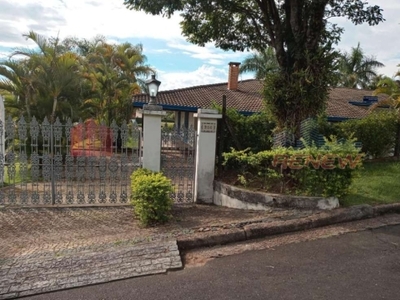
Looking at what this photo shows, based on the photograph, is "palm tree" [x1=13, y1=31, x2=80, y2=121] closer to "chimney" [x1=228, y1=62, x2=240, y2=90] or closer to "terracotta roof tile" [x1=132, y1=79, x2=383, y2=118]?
"terracotta roof tile" [x1=132, y1=79, x2=383, y2=118]

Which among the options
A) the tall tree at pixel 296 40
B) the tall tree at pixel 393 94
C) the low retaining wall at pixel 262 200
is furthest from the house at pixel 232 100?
the low retaining wall at pixel 262 200

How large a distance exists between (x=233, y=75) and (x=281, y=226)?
16.2 metres

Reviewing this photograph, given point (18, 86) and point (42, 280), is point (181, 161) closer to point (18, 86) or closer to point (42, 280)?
point (42, 280)

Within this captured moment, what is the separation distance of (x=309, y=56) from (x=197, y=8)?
3221 millimetres

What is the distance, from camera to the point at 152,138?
6648mm

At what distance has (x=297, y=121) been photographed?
7820mm

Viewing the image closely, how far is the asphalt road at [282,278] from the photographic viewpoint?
3.24 metres

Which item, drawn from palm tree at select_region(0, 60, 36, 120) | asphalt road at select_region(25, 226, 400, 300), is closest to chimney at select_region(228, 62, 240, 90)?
palm tree at select_region(0, 60, 36, 120)

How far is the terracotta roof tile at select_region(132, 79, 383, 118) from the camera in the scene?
16859 millimetres

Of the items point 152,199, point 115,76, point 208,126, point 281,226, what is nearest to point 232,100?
point 115,76

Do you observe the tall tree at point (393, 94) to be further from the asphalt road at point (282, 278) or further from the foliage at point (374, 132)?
the asphalt road at point (282, 278)

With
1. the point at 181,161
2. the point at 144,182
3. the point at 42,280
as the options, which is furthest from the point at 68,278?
the point at 181,161

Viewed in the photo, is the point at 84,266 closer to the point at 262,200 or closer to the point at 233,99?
the point at 262,200

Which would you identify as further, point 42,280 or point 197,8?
point 197,8
